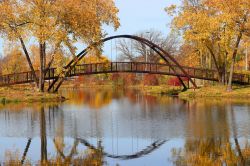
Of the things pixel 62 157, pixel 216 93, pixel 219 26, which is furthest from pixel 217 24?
Result: pixel 62 157

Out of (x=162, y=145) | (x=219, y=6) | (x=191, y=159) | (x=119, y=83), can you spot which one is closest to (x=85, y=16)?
(x=219, y=6)

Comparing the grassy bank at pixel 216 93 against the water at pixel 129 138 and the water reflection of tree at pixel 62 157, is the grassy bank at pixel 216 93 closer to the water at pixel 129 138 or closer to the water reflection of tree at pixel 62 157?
the water at pixel 129 138

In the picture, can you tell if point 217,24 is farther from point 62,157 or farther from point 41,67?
point 62,157

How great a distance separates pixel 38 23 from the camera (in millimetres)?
43688

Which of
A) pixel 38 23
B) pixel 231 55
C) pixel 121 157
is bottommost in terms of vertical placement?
pixel 121 157

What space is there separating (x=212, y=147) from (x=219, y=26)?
3217cm

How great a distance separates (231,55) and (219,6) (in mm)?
5485

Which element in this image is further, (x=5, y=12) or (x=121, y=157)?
(x=5, y=12)

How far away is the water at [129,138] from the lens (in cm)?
1559

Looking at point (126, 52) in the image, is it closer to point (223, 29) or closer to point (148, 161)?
point (223, 29)

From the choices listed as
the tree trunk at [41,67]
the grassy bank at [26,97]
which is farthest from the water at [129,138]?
the tree trunk at [41,67]

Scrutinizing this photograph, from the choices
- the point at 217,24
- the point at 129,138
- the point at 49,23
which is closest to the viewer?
the point at 129,138

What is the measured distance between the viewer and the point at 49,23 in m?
43.9

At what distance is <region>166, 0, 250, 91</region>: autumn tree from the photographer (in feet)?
151
